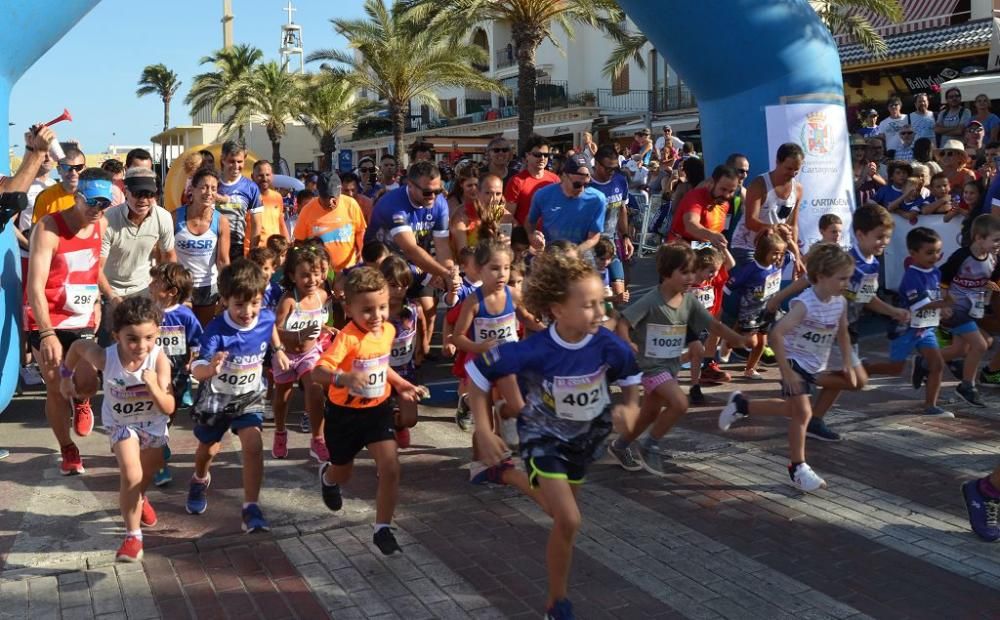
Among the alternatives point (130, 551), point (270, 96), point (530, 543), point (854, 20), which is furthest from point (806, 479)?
point (270, 96)

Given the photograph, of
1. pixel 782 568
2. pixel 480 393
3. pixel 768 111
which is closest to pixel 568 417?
pixel 480 393

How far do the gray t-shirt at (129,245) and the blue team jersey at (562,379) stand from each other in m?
3.55

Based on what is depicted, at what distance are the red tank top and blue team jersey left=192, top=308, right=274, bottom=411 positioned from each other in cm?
158

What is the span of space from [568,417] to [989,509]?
2.36 metres

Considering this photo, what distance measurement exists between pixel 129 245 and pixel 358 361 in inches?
107

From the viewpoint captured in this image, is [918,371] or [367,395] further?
[918,371]

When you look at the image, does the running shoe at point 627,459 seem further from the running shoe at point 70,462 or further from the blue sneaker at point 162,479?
the running shoe at point 70,462

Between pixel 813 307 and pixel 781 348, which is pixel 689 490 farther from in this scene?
pixel 813 307

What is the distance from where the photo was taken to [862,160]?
40.1 ft

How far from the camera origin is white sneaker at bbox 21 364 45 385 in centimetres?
857

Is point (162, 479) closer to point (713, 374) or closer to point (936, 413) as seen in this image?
point (713, 374)

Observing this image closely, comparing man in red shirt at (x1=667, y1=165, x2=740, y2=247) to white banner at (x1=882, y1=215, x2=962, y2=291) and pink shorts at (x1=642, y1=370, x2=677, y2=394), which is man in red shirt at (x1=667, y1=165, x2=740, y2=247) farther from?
white banner at (x1=882, y1=215, x2=962, y2=291)

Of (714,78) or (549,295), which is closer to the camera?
(549,295)

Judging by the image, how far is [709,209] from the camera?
8359 mm
